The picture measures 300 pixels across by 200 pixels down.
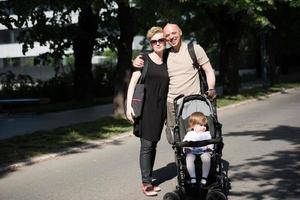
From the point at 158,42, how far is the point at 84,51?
1799 centimetres

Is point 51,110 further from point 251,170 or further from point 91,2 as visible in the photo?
point 251,170

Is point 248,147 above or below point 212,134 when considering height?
below

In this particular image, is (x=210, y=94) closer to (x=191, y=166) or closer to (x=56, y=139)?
(x=191, y=166)

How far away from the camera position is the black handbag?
7.53 meters

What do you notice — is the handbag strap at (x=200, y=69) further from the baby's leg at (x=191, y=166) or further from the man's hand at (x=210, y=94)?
the baby's leg at (x=191, y=166)

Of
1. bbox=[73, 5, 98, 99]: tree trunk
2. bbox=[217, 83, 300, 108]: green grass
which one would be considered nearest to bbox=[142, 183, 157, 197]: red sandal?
bbox=[217, 83, 300, 108]: green grass

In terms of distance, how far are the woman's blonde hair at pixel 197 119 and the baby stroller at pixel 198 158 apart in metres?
0.18

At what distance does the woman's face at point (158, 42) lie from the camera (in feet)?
24.6

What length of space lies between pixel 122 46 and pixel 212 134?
11361 millimetres

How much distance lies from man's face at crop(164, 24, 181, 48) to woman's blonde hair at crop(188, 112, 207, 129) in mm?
975

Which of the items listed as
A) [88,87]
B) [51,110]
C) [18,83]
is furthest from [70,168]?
[18,83]

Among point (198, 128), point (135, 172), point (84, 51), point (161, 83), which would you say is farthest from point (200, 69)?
point (84, 51)

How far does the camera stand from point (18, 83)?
2841 centimetres

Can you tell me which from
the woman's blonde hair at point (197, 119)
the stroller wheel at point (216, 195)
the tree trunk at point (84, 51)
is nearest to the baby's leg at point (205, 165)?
the stroller wheel at point (216, 195)
